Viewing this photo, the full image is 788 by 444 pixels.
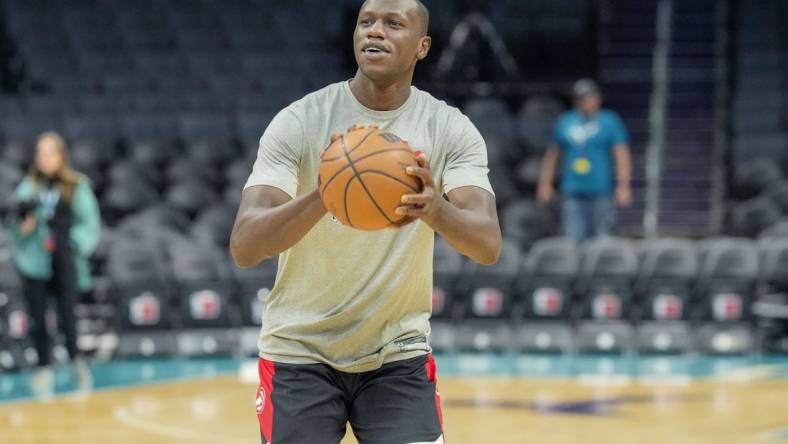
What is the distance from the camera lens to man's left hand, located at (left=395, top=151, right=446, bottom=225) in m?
3.20

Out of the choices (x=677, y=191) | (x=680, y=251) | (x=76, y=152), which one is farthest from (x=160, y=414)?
(x=677, y=191)

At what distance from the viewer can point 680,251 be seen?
38.4ft

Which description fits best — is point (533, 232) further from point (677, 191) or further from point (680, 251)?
point (677, 191)

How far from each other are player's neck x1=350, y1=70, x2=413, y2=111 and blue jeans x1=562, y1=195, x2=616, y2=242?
8643mm

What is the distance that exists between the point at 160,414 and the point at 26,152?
593cm

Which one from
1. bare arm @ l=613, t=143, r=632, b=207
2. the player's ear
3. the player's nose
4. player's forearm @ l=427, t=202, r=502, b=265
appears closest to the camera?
player's forearm @ l=427, t=202, r=502, b=265

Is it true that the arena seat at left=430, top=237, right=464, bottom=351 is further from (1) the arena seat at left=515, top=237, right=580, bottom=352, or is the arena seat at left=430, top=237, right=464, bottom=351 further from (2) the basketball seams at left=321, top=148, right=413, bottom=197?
(2) the basketball seams at left=321, top=148, right=413, bottom=197

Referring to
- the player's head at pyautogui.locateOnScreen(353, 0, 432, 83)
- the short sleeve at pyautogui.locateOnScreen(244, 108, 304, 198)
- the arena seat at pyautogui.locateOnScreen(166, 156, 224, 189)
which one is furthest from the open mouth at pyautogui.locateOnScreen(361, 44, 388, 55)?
the arena seat at pyautogui.locateOnScreen(166, 156, 224, 189)

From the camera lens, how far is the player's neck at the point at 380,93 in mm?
3732

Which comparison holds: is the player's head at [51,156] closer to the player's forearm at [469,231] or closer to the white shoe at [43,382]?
the white shoe at [43,382]

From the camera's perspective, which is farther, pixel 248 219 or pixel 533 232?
pixel 533 232

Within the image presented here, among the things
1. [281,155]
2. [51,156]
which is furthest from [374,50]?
[51,156]

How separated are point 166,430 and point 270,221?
4.91 meters

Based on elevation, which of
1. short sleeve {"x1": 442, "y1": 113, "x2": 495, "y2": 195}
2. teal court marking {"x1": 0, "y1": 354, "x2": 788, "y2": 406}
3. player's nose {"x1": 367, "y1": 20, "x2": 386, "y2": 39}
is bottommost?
teal court marking {"x1": 0, "y1": 354, "x2": 788, "y2": 406}
